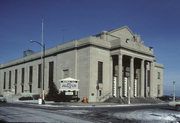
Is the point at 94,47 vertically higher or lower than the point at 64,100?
higher

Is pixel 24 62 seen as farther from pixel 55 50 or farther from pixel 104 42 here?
pixel 104 42

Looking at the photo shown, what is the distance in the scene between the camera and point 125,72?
55.2 m

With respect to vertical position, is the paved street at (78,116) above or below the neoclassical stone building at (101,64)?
below

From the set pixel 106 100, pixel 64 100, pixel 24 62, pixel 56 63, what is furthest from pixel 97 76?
pixel 24 62

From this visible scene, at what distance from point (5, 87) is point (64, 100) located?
51885mm

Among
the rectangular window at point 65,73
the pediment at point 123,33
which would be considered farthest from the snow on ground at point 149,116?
the pediment at point 123,33

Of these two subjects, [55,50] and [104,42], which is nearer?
[104,42]

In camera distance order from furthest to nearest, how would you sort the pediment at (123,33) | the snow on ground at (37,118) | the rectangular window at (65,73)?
the pediment at (123,33), the rectangular window at (65,73), the snow on ground at (37,118)

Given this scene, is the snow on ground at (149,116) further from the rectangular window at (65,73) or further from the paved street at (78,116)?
the rectangular window at (65,73)

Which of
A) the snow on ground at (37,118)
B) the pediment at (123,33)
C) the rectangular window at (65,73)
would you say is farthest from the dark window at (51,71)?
the snow on ground at (37,118)

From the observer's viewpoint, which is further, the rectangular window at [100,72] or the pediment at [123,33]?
the pediment at [123,33]

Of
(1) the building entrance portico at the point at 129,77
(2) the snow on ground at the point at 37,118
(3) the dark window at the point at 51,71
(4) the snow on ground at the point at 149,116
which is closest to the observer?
(2) the snow on ground at the point at 37,118

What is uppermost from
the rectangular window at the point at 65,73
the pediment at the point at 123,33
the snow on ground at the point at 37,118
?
the pediment at the point at 123,33

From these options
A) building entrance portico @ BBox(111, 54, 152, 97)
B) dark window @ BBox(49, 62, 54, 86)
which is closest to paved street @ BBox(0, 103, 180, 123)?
building entrance portico @ BBox(111, 54, 152, 97)
